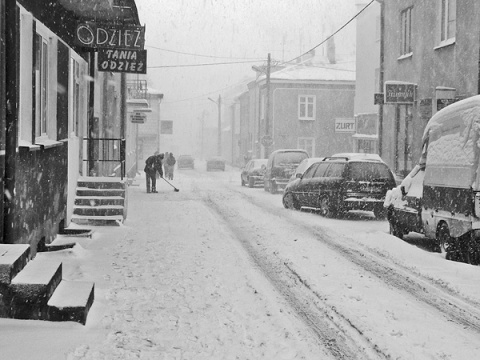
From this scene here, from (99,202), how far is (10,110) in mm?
6492

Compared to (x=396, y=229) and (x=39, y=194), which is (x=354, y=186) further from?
(x=39, y=194)

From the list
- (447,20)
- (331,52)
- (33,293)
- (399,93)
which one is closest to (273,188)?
(399,93)

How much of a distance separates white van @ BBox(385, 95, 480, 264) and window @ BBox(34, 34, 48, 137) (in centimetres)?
603

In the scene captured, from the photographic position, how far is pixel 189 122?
554ft

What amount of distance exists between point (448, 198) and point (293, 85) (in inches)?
1491

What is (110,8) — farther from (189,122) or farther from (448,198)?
(189,122)

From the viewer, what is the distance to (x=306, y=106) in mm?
47188

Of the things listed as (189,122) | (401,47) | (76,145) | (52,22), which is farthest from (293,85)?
(189,122)

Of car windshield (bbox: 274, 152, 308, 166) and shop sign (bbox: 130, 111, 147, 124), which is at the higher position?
shop sign (bbox: 130, 111, 147, 124)

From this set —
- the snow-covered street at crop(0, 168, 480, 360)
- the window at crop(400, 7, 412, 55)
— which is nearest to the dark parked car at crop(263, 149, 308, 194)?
the window at crop(400, 7, 412, 55)

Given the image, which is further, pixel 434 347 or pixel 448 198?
A: pixel 448 198

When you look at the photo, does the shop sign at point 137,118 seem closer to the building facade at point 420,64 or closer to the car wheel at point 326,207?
the building facade at point 420,64

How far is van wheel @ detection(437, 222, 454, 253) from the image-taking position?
32.5ft

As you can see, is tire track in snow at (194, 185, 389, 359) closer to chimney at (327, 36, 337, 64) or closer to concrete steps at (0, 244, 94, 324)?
concrete steps at (0, 244, 94, 324)
